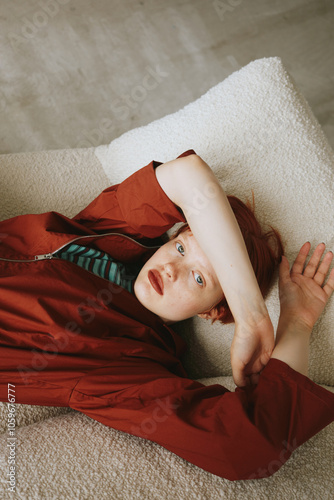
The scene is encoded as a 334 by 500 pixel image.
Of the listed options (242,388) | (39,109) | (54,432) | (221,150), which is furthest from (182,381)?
(39,109)

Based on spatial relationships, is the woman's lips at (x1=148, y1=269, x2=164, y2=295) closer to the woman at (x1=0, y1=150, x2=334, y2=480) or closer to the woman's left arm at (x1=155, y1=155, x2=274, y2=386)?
the woman at (x1=0, y1=150, x2=334, y2=480)

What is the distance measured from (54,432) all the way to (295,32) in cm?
201

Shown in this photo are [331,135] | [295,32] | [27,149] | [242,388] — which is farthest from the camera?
[295,32]

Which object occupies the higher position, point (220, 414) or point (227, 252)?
point (227, 252)

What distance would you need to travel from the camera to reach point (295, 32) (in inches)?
79.1

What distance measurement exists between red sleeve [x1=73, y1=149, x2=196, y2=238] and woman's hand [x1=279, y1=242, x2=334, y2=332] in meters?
0.27

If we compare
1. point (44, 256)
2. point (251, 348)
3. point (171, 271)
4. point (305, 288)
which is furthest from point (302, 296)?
point (44, 256)

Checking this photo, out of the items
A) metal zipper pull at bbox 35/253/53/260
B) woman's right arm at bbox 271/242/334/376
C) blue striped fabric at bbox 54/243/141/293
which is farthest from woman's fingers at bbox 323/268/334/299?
metal zipper pull at bbox 35/253/53/260

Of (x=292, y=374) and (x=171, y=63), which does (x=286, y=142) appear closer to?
(x=292, y=374)

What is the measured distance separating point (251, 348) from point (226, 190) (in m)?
0.39

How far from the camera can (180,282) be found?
2.89ft

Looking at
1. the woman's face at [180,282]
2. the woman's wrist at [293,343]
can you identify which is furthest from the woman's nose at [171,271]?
the woman's wrist at [293,343]

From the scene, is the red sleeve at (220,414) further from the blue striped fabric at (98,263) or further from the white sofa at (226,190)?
the blue striped fabric at (98,263)

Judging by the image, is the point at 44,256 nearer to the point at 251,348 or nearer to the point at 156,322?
the point at 156,322
